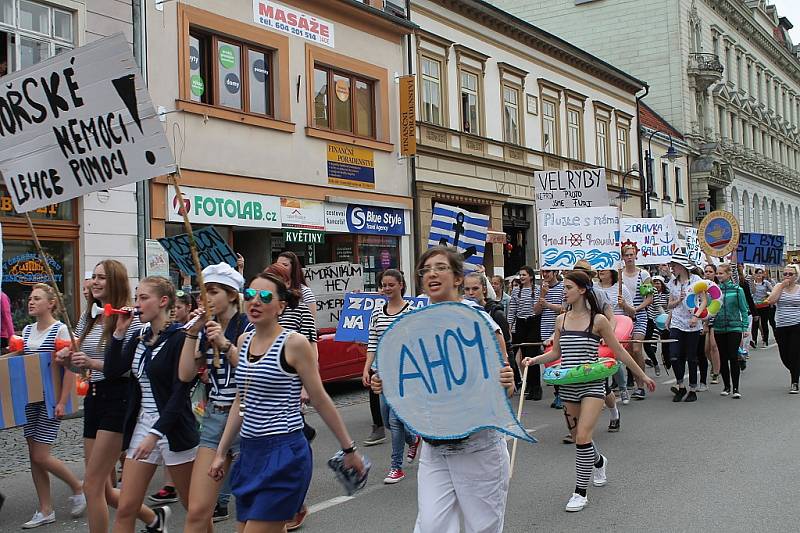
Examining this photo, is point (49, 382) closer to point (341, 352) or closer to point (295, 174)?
point (341, 352)

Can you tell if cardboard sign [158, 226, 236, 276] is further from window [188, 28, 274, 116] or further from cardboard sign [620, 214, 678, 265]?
cardboard sign [620, 214, 678, 265]

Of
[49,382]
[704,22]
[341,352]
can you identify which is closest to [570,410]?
[49,382]

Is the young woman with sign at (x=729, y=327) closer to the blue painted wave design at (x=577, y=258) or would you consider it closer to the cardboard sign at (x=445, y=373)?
the blue painted wave design at (x=577, y=258)

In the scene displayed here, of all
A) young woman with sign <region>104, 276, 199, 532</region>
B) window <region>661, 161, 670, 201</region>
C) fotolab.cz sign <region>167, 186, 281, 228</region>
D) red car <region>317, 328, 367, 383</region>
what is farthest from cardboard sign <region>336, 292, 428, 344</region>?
window <region>661, 161, 670, 201</region>

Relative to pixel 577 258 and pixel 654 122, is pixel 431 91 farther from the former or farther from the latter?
pixel 654 122

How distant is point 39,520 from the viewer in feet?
21.5

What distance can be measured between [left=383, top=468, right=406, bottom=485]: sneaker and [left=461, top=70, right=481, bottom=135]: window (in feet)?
60.8

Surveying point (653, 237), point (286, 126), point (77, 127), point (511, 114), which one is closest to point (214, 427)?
point (77, 127)

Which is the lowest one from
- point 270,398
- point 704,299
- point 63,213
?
point 270,398

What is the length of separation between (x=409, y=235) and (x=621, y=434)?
43.5ft

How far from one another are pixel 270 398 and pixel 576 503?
10.7 feet

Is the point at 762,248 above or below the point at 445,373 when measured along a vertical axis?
above

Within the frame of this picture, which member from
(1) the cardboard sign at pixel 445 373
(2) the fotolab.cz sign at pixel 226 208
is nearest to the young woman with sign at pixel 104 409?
(1) the cardboard sign at pixel 445 373

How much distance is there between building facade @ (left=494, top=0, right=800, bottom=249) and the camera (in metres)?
45.5
